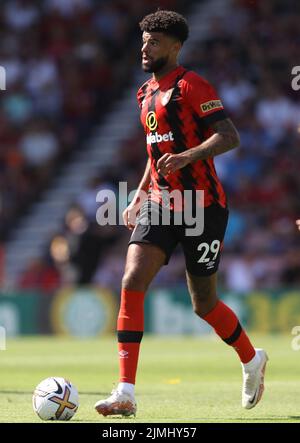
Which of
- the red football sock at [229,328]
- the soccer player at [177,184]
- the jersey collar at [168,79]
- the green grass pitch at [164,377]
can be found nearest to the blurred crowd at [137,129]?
the green grass pitch at [164,377]

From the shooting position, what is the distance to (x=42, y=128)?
21.7m

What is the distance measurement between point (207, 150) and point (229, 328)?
4.45ft

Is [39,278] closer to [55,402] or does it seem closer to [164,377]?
[164,377]

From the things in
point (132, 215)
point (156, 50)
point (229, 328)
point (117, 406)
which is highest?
point (156, 50)

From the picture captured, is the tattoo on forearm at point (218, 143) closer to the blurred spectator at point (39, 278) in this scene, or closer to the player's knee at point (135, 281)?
the player's knee at point (135, 281)

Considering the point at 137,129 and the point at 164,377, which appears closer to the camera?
the point at 164,377


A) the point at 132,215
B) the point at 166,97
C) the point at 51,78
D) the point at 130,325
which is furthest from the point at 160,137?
the point at 51,78

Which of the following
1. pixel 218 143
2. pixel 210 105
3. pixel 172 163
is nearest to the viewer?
pixel 172 163

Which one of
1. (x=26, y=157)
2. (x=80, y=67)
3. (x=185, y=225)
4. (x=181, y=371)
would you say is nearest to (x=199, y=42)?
(x=80, y=67)

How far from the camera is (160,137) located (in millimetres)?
7855

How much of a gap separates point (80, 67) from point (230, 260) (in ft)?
19.3

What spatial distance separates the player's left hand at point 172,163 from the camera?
7359 millimetres

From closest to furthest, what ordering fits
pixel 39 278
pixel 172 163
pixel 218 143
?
1. pixel 172 163
2. pixel 218 143
3. pixel 39 278

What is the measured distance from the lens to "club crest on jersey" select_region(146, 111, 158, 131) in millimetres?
7879
